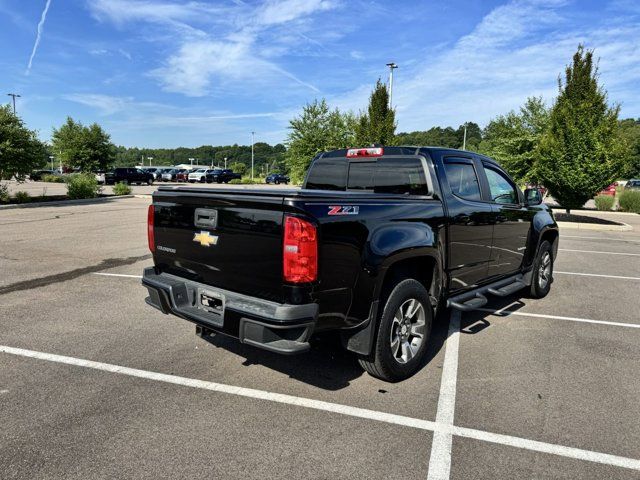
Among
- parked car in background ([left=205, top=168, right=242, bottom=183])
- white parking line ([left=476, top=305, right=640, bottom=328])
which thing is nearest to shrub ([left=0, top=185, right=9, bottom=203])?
white parking line ([left=476, top=305, right=640, bottom=328])

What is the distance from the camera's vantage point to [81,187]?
921 inches

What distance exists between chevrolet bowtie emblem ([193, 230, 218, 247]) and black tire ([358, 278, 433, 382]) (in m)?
1.41

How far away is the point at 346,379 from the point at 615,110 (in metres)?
→ 17.5

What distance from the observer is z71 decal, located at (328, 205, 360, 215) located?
2.97 m

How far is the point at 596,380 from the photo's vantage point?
12.2ft

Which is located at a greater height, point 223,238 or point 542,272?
point 223,238

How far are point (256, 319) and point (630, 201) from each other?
25570 mm

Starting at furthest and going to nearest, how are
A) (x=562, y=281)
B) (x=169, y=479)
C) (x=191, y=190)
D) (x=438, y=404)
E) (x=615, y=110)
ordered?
(x=615, y=110), (x=562, y=281), (x=191, y=190), (x=438, y=404), (x=169, y=479)

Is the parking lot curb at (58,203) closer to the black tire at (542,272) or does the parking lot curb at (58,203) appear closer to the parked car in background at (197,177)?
the black tire at (542,272)

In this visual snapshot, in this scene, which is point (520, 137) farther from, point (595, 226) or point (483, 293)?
point (483, 293)

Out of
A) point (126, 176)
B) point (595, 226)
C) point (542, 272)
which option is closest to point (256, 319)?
point (542, 272)

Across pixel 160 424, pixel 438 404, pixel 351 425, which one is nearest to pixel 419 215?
pixel 438 404

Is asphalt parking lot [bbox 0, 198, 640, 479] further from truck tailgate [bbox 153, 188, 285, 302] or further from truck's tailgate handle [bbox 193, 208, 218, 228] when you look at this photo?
truck's tailgate handle [bbox 193, 208, 218, 228]

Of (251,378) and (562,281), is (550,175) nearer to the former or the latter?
(562,281)
